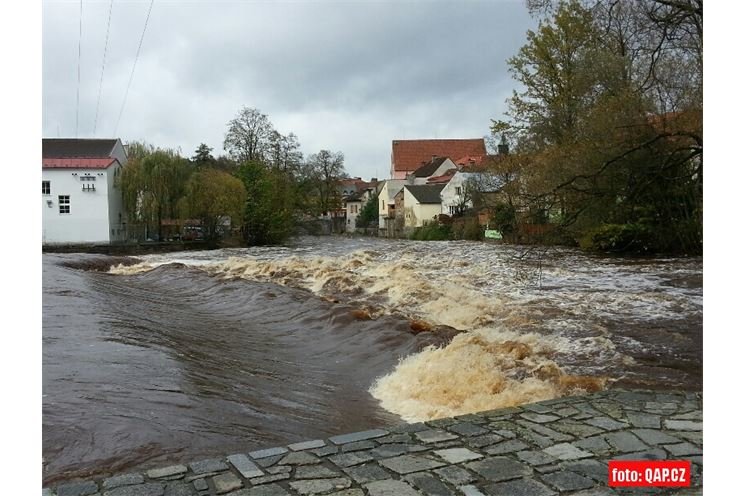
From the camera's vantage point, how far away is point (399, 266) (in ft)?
54.4

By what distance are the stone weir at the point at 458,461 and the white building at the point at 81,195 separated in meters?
3.68

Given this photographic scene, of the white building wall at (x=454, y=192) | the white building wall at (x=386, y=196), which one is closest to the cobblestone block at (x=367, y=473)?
the white building wall at (x=454, y=192)

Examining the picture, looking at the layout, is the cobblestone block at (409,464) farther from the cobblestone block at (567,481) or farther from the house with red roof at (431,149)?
the house with red roof at (431,149)

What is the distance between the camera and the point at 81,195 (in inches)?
393

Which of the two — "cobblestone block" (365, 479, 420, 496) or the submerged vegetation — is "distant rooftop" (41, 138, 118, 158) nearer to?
"cobblestone block" (365, 479, 420, 496)

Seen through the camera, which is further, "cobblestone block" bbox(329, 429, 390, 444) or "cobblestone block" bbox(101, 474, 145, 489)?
"cobblestone block" bbox(329, 429, 390, 444)

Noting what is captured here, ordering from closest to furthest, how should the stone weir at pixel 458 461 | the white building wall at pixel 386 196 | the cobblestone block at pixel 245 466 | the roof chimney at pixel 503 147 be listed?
the stone weir at pixel 458 461
the cobblestone block at pixel 245 466
the roof chimney at pixel 503 147
the white building wall at pixel 386 196

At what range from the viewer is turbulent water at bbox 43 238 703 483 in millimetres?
4258

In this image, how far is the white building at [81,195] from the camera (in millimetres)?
6672

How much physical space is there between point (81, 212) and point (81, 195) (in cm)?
379

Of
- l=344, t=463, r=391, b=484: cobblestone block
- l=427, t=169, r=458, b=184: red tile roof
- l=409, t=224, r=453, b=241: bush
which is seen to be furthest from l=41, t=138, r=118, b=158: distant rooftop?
l=427, t=169, r=458, b=184: red tile roof

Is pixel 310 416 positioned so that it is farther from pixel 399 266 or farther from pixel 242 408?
pixel 399 266
